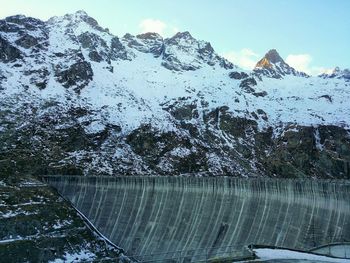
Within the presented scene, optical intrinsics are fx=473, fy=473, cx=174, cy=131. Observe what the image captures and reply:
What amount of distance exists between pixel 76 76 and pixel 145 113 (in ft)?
67.3

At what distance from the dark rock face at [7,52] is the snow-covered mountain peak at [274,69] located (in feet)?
287

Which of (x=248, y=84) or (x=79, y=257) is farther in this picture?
(x=248, y=84)

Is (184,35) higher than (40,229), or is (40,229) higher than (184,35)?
(184,35)

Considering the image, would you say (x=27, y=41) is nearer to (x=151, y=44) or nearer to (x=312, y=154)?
(x=151, y=44)

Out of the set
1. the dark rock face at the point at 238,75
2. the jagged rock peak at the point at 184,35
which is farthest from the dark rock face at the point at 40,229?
the jagged rock peak at the point at 184,35

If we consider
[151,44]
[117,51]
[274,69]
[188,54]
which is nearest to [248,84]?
[188,54]

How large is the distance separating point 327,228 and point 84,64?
92861 mm

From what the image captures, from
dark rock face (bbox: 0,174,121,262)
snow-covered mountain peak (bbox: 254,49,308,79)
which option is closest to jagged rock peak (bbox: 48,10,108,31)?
snow-covered mountain peak (bbox: 254,49,308,79)

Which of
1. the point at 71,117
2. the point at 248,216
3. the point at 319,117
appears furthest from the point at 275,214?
the point at 319,117

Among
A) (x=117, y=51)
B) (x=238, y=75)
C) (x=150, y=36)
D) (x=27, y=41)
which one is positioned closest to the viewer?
(x=27, y=41)

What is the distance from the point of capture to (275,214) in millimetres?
45062

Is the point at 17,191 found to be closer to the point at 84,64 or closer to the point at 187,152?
the point at 187,152

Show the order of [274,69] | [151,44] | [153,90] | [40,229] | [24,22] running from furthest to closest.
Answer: [274,69]
[151,44]
[24,22]
[153,90]
[40,229]

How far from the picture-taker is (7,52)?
116m
